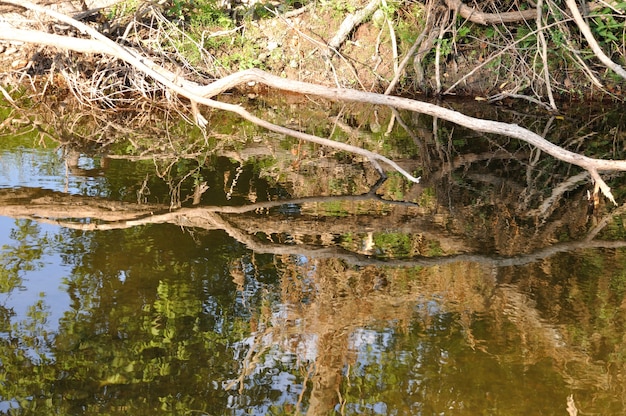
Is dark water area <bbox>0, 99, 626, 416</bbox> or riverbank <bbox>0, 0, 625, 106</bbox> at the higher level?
riverbank <bbox>0, 0, 625, 106</bbox>

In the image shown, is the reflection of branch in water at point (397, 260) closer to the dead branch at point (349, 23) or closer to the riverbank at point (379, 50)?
the riverbank at point (379, 50)

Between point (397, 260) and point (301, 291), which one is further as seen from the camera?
point (397, 260)

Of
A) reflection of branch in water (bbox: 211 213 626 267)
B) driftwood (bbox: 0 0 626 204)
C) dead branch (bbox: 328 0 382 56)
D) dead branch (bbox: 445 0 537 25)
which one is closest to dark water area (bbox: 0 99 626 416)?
reflection of branch in water (bbox: 211 213 626 267)

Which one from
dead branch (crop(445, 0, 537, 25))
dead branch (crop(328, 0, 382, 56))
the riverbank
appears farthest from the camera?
dead branch (crop(328, 0, 382, 56))

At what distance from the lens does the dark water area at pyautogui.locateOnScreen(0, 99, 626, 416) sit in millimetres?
3666

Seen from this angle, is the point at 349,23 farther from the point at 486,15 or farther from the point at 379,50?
the point at 486,15

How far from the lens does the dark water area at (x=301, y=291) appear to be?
12.0 ft

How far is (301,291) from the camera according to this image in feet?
15.6

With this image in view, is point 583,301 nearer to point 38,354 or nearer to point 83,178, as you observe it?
point 38,354

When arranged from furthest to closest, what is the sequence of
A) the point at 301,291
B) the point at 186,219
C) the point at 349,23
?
the point at 349,23, the point at 186,219, the point at 301,291

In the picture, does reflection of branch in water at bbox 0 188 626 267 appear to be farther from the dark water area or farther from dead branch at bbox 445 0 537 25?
dead branch at bbox 445 0 537 25

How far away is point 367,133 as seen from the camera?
388 inches

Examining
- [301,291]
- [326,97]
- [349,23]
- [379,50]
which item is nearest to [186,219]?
A: [301,291]

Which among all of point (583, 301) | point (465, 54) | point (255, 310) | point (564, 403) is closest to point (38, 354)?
point (255, 310)
